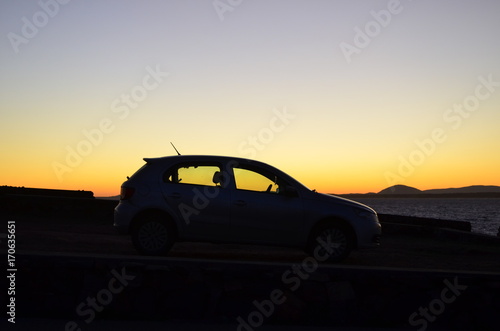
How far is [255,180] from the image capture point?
11188mm

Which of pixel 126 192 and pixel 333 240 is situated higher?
pixel 126 192

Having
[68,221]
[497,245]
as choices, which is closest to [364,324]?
[497,245]

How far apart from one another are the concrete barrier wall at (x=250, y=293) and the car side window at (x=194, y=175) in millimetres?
3376

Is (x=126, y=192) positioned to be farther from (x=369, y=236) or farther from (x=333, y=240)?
(x=369, y=236)

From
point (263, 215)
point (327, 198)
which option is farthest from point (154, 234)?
point (327, 198)

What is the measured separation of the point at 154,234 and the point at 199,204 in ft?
3.01

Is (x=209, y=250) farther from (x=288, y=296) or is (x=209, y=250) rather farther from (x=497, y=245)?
(x=497, y=245)

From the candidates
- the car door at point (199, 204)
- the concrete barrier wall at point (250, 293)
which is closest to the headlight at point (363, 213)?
the car door at point (199, 204)

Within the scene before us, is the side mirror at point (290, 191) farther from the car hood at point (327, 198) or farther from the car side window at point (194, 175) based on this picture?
the car side window at point (194, 175)

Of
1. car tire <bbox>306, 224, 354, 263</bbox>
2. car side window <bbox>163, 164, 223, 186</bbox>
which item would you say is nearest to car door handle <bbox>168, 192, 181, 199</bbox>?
car side window <bbox>163, 164, 223, 186</bbox>

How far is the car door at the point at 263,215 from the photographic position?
1095 cm

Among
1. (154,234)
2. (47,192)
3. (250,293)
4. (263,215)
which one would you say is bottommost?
(250,293)

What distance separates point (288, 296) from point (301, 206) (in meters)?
3.43

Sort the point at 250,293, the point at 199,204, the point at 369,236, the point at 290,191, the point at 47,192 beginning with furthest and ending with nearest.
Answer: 1. the point at 47,192
2. the point at 369,236
3. the point at 290,191
4. the point at 199,204
5. the point at 250,293
